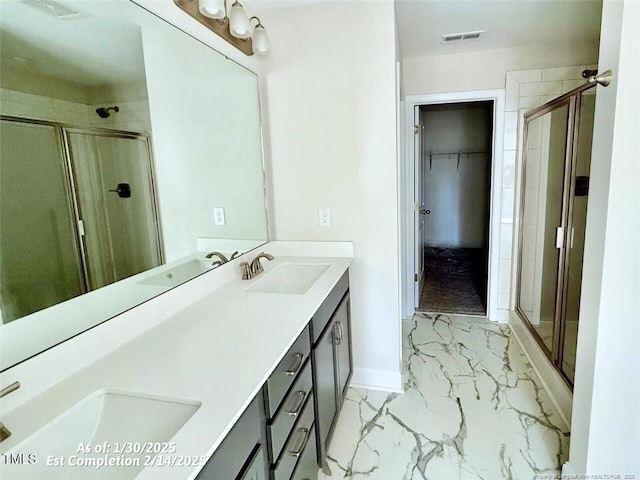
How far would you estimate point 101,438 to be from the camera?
914mm

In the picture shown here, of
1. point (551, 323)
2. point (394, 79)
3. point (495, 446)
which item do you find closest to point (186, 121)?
point (394, 79)

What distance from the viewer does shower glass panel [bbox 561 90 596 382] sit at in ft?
7.16

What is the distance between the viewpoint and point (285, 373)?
1194mm

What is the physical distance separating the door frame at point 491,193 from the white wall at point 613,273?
5.58ft

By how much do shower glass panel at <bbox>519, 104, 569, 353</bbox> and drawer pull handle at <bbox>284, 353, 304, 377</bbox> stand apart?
2.03 metres

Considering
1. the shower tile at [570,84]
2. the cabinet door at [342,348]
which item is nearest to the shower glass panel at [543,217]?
the shower tile at [570,84]

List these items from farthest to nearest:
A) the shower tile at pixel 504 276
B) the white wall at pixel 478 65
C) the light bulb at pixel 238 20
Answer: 1. the shower tile at pixel 504 276
2. the white wall at pixel 478 65
3. the light bulb at pixel 238 20

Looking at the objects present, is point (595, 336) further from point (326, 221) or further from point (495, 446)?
point (326, 221)

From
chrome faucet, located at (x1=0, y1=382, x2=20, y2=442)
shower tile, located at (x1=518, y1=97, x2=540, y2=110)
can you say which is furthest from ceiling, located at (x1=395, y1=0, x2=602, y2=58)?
chrome faucet, located at (x1=0, y1=382, x2=20, y2=442)

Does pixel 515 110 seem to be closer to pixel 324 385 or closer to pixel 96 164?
pixel 324 385

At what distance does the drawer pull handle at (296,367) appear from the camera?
1.23 metres

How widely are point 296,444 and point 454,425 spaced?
118cm

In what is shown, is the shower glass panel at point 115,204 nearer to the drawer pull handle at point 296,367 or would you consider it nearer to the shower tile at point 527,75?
the drawer pull handle at point 296,367

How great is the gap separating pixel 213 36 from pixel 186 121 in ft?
1.64
